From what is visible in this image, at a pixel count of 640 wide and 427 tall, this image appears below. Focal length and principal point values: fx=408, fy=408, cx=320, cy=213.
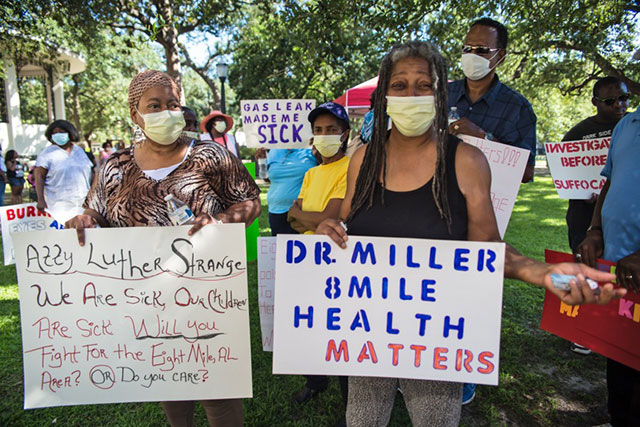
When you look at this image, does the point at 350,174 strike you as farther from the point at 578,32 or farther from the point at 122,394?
the point at 578,32

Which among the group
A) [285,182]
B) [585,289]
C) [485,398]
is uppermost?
[285,182]

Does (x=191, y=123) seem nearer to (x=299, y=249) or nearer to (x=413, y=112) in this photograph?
(x=299, y=249)

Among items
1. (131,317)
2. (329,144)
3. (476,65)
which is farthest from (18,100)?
(476,65)

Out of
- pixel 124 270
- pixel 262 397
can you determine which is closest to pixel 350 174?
pixel 124 270

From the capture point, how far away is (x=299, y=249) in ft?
5.50

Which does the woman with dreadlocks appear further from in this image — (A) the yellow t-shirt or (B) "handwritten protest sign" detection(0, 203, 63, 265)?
(B) "handwritten protest sign" detection(0, 203, 63, 265)

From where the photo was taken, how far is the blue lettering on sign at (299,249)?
5.49ft

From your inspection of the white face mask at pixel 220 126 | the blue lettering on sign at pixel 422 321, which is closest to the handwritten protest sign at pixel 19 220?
the white face mask at pixel 220 126

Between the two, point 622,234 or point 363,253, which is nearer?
point 363,253

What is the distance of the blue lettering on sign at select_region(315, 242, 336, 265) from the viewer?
1.65 metres

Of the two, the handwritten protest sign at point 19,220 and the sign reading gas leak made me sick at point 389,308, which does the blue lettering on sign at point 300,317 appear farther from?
the handwritten protest sign at point 19,220

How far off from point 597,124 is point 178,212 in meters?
3.73

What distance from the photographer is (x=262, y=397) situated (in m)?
3.07

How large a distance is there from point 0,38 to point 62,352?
7.38 metres
